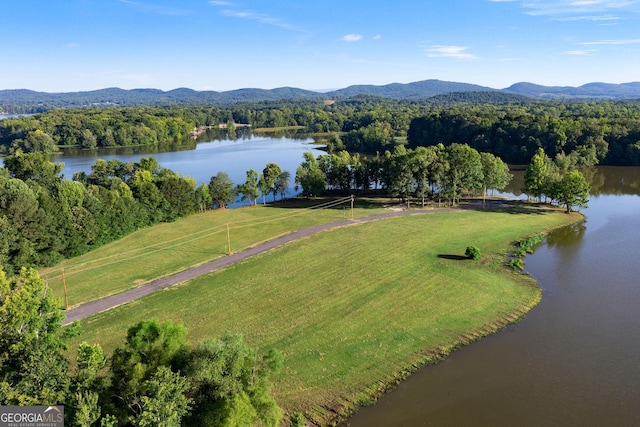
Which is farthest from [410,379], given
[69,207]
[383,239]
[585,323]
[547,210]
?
[547,210]

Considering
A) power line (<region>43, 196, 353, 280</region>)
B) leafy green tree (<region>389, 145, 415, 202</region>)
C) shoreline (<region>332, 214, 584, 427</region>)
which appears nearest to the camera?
shoreline (<region>332, 214, 584, 427</region>)

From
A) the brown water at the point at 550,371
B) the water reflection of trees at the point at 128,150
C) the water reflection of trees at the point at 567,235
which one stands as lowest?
the brown water at the point at 550,371

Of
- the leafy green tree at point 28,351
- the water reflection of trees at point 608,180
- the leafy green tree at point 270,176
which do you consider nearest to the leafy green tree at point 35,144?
the leafy green tree at point 270,176

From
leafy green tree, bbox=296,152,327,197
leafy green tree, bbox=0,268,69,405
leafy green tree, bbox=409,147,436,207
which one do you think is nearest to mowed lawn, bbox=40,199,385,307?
leafy green tree, bbox=296,152,327,197

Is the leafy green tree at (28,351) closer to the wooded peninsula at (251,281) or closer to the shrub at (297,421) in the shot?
the wooded peninsula at (251,281)

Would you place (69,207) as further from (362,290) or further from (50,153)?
(50,153)

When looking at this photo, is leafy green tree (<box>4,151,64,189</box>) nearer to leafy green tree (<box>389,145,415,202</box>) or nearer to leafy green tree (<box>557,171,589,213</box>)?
leafy green tree (<box>389,145,415,202</box>)
